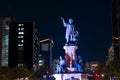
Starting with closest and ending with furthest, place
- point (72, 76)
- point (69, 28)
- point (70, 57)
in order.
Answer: point (69, 28)
point (72, 76)
point (70, 57)

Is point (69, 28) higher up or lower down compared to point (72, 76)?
higher up

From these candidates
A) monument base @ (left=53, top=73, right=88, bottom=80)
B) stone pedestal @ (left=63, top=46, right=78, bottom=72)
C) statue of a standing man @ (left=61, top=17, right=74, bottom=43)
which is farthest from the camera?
stone pedestal @ (left=63, top=46, right=78, bottom=72)

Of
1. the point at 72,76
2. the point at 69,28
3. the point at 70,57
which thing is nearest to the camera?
the point at 69,28

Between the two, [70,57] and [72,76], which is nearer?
[72,76]

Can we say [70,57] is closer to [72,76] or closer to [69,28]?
[72,76]

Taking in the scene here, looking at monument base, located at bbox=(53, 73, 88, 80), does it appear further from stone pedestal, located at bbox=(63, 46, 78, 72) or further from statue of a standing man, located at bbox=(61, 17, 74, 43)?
statue of a standing man, located at bbox=(61, 17, 74, 43)

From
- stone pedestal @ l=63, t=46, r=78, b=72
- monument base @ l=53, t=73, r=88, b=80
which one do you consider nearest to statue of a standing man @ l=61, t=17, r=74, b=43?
stone pedestal @ l=63, t=46, r=78, b=72

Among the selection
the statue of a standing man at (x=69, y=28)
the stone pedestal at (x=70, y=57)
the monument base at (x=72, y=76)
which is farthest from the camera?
the stone pedestal at (x=70, y=57)

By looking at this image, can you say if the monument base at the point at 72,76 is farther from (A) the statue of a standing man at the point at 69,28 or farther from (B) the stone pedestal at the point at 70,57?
(A) the statue of a standing man at the point at 69,28

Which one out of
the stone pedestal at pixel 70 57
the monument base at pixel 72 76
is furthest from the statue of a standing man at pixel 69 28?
the monument base at pixel 72 76

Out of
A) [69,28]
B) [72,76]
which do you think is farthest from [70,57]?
[69,28]

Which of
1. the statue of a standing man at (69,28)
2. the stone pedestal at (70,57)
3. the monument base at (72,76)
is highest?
the statue of a standing man at (69,28)

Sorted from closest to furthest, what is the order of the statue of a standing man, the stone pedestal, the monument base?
the statue of a standing man
the monument base
the stone pedestal

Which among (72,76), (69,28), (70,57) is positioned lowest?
(72,76)
